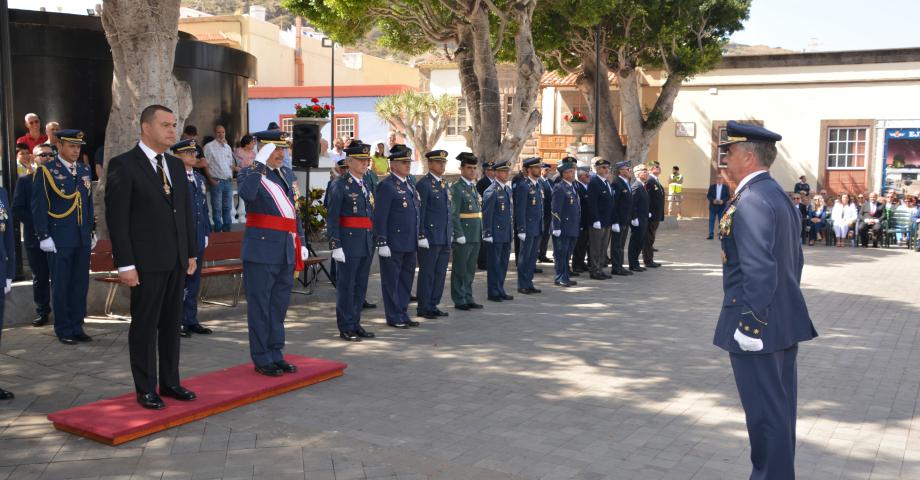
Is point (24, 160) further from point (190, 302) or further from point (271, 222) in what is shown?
point (271, 222)

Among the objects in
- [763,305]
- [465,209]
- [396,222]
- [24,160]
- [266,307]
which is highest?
[24,160]

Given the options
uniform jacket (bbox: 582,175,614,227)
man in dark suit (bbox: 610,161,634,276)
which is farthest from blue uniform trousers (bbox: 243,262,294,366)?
man in dark suit (bbox: 610,161,634,276)

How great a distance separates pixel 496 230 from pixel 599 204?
2881 mm

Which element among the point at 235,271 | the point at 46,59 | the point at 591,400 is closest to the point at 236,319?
the point at 235,271

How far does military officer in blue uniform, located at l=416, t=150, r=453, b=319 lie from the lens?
32.2ft

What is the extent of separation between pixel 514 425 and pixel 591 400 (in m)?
0.91

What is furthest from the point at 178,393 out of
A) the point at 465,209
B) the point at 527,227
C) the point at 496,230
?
the point at 527,227

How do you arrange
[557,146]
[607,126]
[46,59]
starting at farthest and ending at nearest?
[557,146] → [607,126] → [46,59]

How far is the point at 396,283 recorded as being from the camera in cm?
932

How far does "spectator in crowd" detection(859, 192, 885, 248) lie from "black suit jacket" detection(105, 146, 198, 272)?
18.4 meters

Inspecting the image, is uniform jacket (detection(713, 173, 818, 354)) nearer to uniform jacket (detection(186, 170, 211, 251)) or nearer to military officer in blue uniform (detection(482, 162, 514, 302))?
uniform jacket (detection(186, 170, 211, 251))

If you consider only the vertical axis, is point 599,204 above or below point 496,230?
above

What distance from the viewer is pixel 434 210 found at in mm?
9836

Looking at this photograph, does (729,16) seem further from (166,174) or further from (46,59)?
(166,174)
